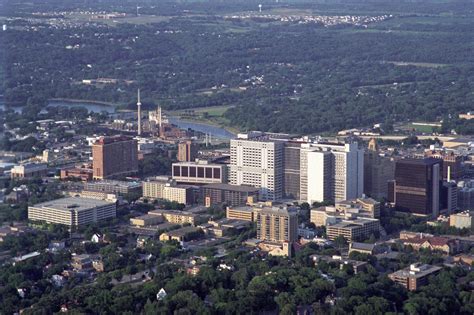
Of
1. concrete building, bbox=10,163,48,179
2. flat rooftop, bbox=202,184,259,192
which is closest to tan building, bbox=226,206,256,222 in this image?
flat rooftop, bbox=202,184,259,192

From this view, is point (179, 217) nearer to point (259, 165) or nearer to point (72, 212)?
point (72, 212)

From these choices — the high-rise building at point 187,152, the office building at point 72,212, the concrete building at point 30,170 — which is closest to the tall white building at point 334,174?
Result: the office building at point 72,212

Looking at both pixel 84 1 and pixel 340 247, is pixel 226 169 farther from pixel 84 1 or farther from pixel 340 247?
pixel 84 1

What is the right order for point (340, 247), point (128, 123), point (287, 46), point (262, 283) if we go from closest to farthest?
point (262, 283) < point (340, 247) < point (128, 123) < point (287, 46)

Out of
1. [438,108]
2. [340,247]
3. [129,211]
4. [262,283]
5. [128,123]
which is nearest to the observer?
[262,283]

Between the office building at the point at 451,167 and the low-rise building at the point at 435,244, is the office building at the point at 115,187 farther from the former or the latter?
the low-rise building at the point at 435,244

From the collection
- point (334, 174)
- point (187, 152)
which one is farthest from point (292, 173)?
point (187, 152)

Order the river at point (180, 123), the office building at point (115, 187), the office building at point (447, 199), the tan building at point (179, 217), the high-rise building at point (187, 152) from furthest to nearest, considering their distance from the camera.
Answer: the river at point (180, 123) → the high-rise building at point (187, 152) → the office building at point (115, 187) → the office building at point (447, 199) → the tan building at point (179, 217)

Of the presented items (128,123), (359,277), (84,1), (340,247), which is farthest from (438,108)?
(84,1)
